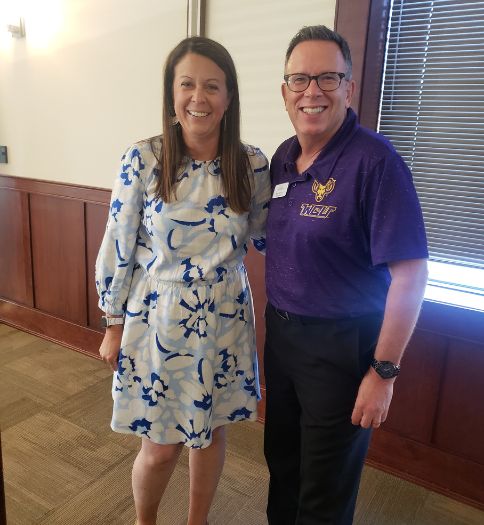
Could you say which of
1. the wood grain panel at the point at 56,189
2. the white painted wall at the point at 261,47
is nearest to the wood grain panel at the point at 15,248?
the wood grain panel at the point at 56,189

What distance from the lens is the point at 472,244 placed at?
189 centimetres

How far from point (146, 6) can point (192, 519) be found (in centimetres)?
232

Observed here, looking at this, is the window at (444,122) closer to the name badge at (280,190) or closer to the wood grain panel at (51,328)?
the name badge at (280,190)

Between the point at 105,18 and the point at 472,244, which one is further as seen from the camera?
the point at 105,18

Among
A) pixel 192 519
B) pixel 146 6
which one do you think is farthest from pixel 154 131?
pixel 192 519

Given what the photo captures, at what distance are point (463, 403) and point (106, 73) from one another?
2382 mm

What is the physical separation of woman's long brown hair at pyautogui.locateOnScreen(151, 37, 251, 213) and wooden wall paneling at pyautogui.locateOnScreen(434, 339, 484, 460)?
1.11 meters

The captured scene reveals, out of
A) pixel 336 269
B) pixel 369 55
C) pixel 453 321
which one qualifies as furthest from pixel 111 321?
pixel 369 55

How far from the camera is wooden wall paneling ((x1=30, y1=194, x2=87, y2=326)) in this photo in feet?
9.73

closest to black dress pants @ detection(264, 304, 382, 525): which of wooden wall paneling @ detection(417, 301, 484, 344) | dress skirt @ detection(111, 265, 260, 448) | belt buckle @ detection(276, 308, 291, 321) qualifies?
belt buckle @ detection(276, 308, 291, 321)

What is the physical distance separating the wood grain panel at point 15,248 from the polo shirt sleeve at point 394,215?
2637mm

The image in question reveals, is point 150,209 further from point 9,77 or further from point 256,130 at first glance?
point 9,77

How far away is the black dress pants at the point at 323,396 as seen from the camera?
1241 millimetres

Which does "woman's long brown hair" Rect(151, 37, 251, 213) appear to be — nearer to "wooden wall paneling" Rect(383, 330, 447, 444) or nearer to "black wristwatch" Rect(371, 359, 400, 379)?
"black wristwatch" Rect(371, 359, 400, 379)
